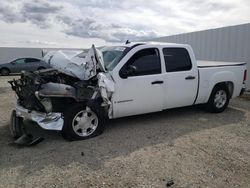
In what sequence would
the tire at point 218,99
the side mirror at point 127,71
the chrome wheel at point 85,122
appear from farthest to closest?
the tire at point 218,99 → the side mirror at point 127,71 → the chrome wheel at point 85,122

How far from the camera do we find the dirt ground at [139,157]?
137 inches

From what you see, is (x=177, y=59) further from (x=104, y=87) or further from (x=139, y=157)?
(x=139, y=157)

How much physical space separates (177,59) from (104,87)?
2.14m

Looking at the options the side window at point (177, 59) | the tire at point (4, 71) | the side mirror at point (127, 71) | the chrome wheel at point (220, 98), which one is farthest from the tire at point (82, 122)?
the tire at point (4, 71)

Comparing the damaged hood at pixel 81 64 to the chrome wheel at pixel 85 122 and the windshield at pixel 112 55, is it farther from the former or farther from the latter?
the chrome wheel at pixel 85 122

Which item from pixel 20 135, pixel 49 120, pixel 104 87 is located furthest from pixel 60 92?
pixel 20 135

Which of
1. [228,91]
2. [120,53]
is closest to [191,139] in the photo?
[120,53]

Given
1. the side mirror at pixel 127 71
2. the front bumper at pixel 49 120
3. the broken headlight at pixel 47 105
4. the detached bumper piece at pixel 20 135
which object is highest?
the side mirror at pixel 127 71

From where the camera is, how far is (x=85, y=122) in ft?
16.2

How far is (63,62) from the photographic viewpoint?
526cm

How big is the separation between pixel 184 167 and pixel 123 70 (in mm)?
2289

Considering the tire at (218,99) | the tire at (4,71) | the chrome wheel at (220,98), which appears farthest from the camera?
the tire at (4,71)

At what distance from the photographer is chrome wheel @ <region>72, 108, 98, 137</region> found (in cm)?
484

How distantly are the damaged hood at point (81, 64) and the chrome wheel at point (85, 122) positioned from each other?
69cm
